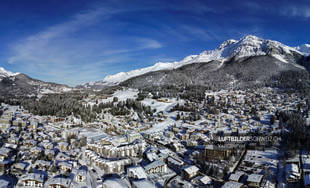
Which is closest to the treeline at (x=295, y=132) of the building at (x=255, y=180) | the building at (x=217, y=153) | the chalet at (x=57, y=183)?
the building at (x=217, y=153)

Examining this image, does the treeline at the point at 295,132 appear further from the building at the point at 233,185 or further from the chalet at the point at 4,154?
the chalet at the point at 4,154

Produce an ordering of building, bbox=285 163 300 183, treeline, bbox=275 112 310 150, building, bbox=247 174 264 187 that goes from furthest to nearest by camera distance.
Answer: treeline, bbox=275 112 310 150, building, bbox=285 163 300 183, building, bbox=247 174 264 187

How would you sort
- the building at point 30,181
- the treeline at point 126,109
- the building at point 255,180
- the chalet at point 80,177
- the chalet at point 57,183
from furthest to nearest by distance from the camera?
1. the treeline at point 126,109
2. the chalet at point 80,177
3. the building at point 255,180
4. the building at point 30,181
5. the chalet at point 57,183

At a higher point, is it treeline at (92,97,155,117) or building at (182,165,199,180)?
treeline at (92,97,155,117)

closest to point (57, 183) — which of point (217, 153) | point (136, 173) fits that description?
point (136, 173)

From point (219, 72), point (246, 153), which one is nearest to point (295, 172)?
point (246, 153)

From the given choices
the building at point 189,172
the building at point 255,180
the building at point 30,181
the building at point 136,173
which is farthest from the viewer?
the building at point 189,172

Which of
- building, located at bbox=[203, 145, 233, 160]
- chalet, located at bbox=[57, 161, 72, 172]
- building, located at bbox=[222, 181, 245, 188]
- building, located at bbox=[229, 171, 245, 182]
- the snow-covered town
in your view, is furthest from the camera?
building, located at bbox=[203, 145, 233, 160]

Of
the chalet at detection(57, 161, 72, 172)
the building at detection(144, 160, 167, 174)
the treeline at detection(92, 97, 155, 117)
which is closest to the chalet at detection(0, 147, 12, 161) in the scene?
the chalet at detection(57, 161, 72, 172)

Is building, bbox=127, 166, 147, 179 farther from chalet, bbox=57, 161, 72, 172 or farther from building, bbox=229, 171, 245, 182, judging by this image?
building, bbox=229, 171, 245, 182

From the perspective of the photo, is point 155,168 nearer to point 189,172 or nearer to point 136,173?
point 136,173

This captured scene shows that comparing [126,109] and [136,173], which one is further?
[126,109]
